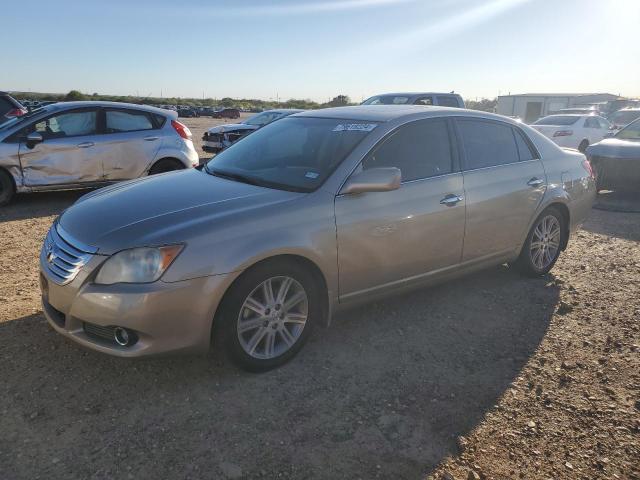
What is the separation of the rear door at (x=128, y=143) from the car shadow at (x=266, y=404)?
184 inches

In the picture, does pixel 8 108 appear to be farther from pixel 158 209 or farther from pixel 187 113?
pixel 187 113

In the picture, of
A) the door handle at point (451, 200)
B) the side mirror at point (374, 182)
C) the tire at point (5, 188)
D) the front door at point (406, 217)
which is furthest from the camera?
the tire at point (5, 188)

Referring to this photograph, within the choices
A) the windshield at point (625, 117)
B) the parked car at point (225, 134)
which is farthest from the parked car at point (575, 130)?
the parked car at point (225, 134)

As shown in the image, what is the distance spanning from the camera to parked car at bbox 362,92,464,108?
39.4 ft

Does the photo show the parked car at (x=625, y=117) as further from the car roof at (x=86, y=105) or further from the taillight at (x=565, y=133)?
the car roof at (x=86, y=105)

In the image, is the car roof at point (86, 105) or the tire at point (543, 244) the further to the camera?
the car roof at point (86, 105)

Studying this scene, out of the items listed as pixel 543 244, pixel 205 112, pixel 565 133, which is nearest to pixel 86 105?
pixel 543 244

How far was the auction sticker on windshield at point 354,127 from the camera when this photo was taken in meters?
3.91

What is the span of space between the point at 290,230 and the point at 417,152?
140cm

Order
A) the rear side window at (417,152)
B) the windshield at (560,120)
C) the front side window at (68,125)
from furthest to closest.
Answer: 1. the windshield at (560,120)
2. the front side window at (68,125)
3. the rear side window at (417,152)

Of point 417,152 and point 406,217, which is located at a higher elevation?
point 417,152

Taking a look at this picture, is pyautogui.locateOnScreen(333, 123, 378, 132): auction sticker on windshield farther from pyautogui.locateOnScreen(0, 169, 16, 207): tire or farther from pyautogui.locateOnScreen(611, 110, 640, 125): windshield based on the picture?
pyautogui.locateOnScreen(611, 110, 640, 125): windshield

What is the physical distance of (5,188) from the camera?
25.1 ft

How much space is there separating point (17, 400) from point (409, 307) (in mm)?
2919
